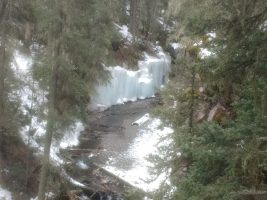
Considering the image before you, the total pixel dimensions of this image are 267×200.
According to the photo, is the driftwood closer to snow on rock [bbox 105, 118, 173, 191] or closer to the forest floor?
the forest floor

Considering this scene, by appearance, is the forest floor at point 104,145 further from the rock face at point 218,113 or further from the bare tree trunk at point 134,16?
the bare tree trunk at point 134,16

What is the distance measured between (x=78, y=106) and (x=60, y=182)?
10.8 ft

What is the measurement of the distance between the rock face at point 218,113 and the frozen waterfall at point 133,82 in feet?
45.6

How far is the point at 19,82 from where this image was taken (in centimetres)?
1248

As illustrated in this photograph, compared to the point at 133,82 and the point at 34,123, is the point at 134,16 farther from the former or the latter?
the point at 34,123

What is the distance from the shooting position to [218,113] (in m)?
8.57

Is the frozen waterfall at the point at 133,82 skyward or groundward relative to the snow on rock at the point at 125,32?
groundward

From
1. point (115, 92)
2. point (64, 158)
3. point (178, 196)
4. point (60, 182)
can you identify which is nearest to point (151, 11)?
point (115, 92)

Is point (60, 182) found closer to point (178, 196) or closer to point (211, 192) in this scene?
point (178, 196)

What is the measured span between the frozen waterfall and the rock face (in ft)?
45.6

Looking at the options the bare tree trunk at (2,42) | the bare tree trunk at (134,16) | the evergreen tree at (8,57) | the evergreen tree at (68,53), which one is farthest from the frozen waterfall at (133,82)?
the evergreen tree at (68,53)

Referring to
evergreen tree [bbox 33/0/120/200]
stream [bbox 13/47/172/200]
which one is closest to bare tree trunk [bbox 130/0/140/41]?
stream [bbox 13/47/172/200]

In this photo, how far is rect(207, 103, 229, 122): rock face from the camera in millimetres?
8406

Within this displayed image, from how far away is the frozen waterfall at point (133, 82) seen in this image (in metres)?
23.7
